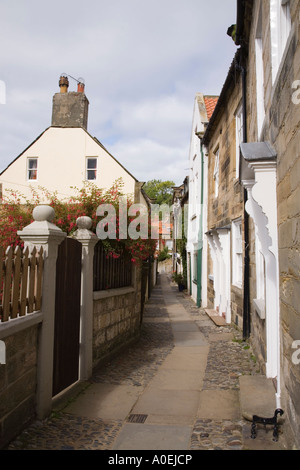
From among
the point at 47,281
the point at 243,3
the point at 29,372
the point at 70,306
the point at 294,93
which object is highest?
the point at 243,3

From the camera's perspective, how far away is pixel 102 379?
17.4ft

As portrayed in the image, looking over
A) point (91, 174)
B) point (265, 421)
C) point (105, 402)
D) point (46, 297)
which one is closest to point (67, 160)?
point (91, 174)

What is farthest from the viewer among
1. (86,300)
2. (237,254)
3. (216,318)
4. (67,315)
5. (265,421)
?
(216,318)

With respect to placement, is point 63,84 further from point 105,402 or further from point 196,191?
point 105,402

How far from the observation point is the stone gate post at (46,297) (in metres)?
3.80

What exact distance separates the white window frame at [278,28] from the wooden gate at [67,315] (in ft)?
10.5

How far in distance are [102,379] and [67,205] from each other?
3.04m

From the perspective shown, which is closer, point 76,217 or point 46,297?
point 46,297

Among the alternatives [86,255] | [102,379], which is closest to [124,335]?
[102,379]

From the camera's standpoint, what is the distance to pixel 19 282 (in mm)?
3434

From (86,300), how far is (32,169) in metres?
14.7

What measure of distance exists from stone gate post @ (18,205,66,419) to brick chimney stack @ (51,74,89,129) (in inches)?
589

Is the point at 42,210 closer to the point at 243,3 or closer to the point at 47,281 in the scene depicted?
the point at 47,281

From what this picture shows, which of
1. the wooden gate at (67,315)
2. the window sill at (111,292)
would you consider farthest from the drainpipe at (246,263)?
the wooden gate at (67,315)
